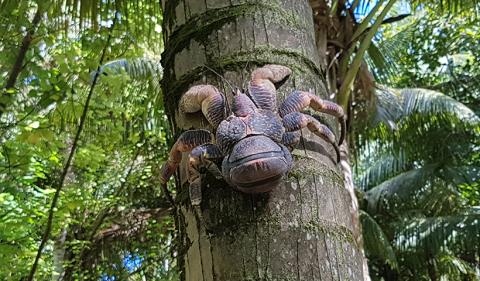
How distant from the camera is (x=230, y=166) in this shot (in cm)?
109

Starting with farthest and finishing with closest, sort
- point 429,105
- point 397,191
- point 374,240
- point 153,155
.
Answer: point 397,191 < point 153,155 < point 374,240 < point 429,105

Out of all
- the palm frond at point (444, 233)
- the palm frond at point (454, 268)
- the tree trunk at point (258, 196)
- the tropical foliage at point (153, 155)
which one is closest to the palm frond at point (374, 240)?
the tropical foliage at point (153, 155)

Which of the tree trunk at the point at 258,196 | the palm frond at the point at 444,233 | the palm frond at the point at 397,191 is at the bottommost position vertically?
the tree trunk at the point at 258,196

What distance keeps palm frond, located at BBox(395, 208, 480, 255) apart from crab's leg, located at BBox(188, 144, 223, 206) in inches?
319

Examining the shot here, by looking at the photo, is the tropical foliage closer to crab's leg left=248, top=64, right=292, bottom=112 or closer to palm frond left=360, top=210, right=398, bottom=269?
palm frond left=360, top=210, right=398, bottom=269

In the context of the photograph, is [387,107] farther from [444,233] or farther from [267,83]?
[267,83]

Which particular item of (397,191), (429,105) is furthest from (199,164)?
(397,191)

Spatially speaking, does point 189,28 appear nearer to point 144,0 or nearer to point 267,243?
point 267,243

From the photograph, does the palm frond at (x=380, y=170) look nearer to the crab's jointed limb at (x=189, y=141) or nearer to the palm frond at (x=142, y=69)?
the palm frond at (x=142, y=69)

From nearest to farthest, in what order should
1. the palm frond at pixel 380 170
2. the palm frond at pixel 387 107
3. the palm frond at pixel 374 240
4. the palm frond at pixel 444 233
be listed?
the palm frond at pixel 387 107 → the palm frond at pixel 374 240 → the palm frond at pixel 444 233 → the palm frond at pixel 380 170

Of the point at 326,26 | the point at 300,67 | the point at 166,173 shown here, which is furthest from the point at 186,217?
the point at 326,26

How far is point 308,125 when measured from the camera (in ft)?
4.08

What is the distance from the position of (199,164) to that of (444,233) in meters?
8.14

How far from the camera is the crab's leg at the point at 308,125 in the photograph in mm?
1196
